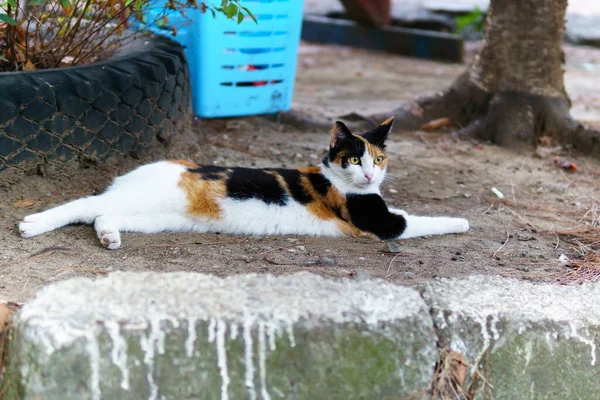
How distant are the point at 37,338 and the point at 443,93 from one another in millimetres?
3726

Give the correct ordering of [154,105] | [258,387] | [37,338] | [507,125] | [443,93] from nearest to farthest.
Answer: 1. [37,338]
2. [258,387]
3. [154,105]
4. [507,125]
5. [443,93]

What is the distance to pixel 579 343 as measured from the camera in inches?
87.5

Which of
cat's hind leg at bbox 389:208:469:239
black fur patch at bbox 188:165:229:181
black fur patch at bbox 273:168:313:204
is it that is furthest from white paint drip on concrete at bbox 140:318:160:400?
cat's hind leg at bbox 389:208:469:239

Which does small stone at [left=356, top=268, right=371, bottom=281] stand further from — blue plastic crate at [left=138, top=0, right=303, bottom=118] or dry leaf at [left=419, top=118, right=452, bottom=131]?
dry leaf at [left=419, top=118, right=452, bottom=131]

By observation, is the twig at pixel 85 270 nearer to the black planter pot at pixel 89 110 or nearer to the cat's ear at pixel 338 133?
the black planter pot at pixel 89 110

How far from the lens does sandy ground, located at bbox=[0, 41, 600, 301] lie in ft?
8.37

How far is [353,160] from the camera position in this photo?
3.07 meters

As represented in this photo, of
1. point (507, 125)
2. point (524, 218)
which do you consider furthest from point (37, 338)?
point (507, 125)

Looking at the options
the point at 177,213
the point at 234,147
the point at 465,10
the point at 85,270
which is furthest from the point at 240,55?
the point at 465,10

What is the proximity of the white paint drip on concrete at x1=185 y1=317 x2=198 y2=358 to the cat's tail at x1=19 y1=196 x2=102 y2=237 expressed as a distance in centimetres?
102

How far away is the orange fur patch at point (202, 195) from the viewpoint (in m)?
2.92

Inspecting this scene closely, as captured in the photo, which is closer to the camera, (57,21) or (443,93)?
(57,21)

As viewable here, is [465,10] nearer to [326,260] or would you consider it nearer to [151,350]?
[326,260]

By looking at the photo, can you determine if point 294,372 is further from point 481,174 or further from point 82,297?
point 481,174
